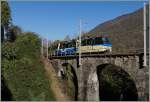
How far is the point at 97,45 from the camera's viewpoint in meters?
35.7

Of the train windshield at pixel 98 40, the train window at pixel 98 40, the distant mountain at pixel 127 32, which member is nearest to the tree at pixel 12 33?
the train window at pixel 98 40

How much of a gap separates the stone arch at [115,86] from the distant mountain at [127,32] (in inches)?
287

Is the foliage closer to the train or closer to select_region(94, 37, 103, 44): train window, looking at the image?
the train

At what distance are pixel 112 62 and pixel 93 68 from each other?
3.56 meters

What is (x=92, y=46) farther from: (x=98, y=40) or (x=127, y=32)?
(x=127, y=32)

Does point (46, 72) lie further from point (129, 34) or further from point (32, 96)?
point (129, 34)

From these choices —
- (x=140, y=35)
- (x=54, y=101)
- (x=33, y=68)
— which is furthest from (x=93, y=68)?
(x=140, y=35)

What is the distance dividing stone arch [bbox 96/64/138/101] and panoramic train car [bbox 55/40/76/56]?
12.8ft

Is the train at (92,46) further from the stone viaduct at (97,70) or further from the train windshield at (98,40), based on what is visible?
the stone viaduct at (97,70)

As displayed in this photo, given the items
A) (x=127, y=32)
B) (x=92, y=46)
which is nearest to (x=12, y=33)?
(x=92, y=46)

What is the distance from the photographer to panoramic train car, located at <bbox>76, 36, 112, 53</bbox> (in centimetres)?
3490

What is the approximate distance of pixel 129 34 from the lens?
222 ft

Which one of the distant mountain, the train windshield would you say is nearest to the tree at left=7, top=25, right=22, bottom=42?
the train windshield

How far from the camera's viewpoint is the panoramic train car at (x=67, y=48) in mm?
40069
